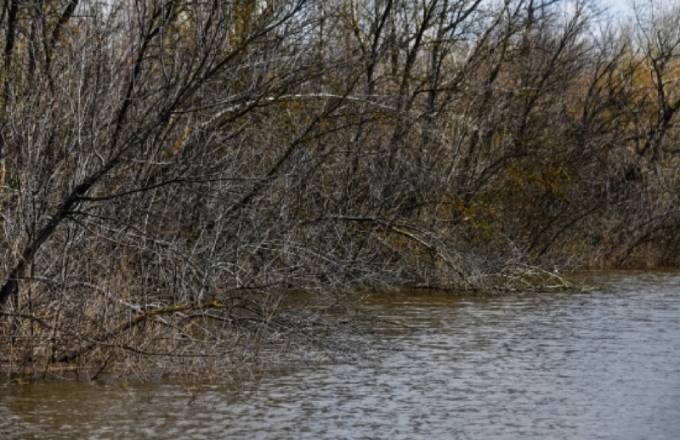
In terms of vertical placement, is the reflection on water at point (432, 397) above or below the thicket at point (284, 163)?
below

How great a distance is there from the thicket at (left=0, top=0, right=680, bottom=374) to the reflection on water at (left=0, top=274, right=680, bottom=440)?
0.74 metres

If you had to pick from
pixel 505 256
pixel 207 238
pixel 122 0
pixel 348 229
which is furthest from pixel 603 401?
pixel 505 256

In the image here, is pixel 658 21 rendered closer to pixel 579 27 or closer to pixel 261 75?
pixel 579 27

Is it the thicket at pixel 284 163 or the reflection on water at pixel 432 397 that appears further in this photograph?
the thicket at pixel 284 163

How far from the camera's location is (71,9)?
14867 mm

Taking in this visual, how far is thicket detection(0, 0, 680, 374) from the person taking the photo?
12.5 meters

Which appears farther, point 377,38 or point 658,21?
point 658,21

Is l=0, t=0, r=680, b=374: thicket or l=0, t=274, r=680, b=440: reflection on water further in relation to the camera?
l=0, t=0, r=680, b=374: thicket

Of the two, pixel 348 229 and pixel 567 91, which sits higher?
pixel 567 91

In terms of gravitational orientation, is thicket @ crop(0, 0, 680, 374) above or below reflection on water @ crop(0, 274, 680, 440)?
above

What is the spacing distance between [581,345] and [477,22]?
36.5 feet

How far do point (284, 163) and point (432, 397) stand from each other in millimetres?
6864

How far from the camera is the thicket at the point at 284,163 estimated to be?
12.5 meters

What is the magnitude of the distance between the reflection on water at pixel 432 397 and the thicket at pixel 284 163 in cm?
74
